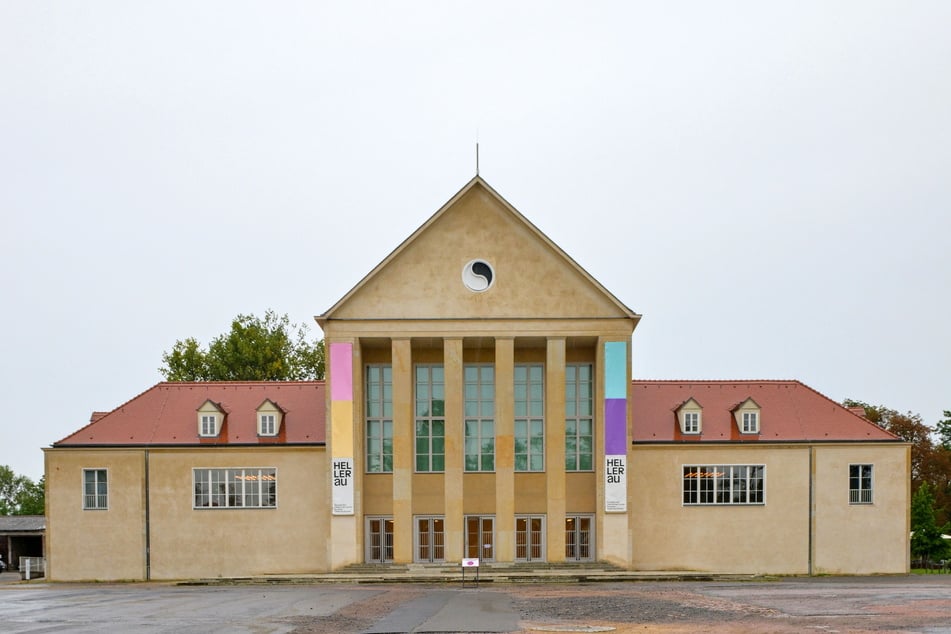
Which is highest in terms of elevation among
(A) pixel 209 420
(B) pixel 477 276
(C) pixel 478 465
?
(B) pixel 477 276

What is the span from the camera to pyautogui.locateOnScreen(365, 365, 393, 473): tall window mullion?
156ft

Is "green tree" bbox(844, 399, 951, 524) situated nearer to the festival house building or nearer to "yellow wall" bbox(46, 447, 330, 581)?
the festival house building

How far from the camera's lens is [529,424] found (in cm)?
4772

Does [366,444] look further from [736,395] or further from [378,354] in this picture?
[736,395]

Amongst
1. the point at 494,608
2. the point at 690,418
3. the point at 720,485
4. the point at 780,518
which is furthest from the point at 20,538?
the point at 494,608

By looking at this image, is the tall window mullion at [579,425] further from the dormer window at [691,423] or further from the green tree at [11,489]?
the green tree at [11,489]

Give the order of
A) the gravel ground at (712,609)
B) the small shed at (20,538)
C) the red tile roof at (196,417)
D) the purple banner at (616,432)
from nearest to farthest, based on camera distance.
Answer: the gravel ground at (712,609), the purple banner at (616,432), the red tile roof at (196,417), the small shed at (20,538)

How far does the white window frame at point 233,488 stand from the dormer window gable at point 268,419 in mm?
1654

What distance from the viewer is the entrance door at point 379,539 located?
47.1 metres

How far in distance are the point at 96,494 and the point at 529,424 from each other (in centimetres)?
1918

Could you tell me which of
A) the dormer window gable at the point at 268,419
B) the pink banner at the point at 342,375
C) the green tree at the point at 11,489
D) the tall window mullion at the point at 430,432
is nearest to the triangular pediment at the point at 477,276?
the pink banner at the point at 342,375

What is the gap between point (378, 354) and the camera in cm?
4806

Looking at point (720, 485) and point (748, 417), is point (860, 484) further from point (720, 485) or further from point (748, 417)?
point (720, 485)

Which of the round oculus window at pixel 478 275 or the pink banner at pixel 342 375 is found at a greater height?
the round oculus window at pixel 478 275
